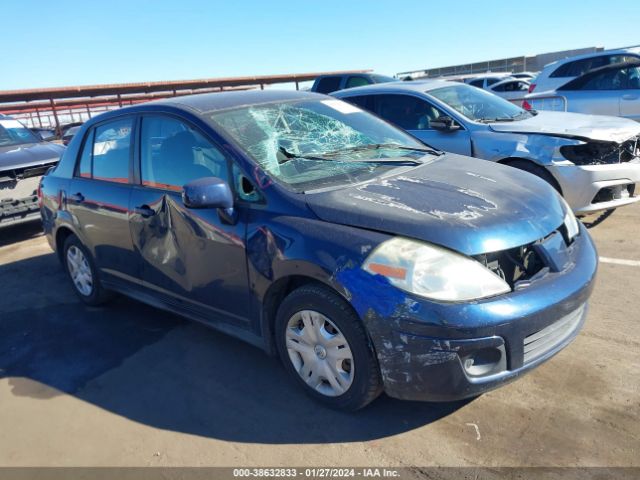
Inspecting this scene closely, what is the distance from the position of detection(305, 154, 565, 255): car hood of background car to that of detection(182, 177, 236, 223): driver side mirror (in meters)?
0.46

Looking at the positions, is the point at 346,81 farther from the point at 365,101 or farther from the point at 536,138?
the point at 536,138

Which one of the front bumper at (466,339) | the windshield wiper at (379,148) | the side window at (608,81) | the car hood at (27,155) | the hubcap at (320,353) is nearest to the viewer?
the front bumper at (466,339)

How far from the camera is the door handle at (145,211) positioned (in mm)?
3607

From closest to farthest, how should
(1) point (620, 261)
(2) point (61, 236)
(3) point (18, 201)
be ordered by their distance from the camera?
1. (1) point (620, 261)
2. (2) point (61, 236)
3. (3) point (18, 201)

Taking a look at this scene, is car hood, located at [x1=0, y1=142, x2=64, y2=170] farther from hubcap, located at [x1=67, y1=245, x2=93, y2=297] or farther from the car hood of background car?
the car hood of background car

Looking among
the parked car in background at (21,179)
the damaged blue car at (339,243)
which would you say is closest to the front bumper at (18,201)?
the parked car in background at (21,179)

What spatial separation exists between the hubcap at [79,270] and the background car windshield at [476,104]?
4.23 metres

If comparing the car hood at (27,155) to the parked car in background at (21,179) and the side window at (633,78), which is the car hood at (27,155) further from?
the side window at (633,78)

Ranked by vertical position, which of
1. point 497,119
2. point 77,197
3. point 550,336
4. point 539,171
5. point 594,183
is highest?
point 497,119

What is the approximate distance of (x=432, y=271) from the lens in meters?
2.45

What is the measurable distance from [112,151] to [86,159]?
1.55ft

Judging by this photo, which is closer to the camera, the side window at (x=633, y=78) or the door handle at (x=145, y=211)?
the door handle at (x=145, y=211)

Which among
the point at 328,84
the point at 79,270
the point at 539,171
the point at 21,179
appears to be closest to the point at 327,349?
the point at 79,270

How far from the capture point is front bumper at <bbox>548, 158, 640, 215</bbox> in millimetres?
5109
